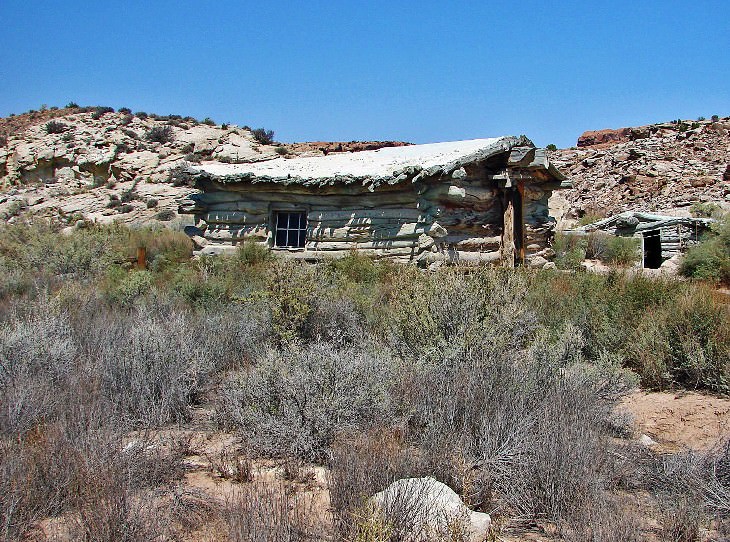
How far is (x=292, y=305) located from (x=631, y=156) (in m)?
34.8

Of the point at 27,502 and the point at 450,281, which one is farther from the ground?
the point at 450,281

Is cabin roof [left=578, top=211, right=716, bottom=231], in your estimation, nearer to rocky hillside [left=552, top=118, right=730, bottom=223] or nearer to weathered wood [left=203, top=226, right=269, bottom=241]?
rocky hillside [left=552, top=118, right=730, bottom=223]

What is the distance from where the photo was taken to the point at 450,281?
651 centimetres

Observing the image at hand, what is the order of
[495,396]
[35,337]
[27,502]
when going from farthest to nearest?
[35,337], [495,396], [27,502]

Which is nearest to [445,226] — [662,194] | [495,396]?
[495,396]

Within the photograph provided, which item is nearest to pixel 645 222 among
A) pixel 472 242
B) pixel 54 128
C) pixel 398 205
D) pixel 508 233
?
pixel 508 233

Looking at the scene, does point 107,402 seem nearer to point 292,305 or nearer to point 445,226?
point 292,305

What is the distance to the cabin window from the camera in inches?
568

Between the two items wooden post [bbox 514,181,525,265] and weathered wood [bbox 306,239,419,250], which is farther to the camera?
wooden post [bbox 514,181,525,265]

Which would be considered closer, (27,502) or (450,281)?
(27,502)

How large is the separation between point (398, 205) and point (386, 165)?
166 cm

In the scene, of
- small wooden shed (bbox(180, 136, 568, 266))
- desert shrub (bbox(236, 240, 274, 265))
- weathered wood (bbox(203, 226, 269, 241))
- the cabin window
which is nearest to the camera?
small wooden shed (bbox(180, 136, 568, 266))

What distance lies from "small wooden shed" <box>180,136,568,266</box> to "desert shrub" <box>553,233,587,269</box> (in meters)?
2.02

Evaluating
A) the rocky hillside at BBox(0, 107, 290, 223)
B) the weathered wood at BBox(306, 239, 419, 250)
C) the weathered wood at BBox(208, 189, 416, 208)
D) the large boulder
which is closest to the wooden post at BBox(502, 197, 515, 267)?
the weathered wood at BBox(306, 239, 419, 250)
